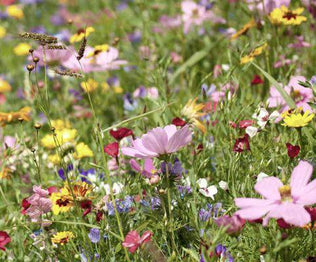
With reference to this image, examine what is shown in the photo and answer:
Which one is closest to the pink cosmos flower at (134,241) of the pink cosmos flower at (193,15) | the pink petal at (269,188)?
the pink petal at (269,188)

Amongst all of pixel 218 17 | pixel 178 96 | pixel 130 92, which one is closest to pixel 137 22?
pixel 218 17

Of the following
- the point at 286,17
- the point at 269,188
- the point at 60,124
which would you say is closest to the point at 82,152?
the point at 60,124

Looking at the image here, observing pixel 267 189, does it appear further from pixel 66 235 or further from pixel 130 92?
pixel 130 92

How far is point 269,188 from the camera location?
3.42 feet

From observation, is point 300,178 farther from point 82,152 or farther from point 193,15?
point 193,15

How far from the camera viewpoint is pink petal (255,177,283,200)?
103 cm

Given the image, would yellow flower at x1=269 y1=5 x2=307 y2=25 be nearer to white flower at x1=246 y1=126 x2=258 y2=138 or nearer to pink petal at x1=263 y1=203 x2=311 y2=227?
white flower at x1=246 y1=126 x2=258 y2=138

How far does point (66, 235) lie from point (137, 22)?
2.19 metres

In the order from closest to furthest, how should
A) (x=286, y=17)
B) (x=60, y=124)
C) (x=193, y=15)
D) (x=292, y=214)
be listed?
(x=292, y=214) < (x=286, y=17) < (x=60, y=124) < (x=193, y=15)

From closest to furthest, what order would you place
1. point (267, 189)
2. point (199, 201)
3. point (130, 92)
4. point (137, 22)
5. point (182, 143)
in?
point (267, 189)
point (182, 143)
point (199, 201)
point (130, 92)
point (137, 22)

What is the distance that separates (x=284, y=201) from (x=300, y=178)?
2.3 inches

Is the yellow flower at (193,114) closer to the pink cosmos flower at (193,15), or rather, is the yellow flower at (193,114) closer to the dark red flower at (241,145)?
the dark red flower at (241,145)

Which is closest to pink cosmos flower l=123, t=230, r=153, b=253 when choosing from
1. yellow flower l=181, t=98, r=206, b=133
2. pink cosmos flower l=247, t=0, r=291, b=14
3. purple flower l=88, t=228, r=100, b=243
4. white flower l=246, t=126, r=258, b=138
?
purple flower l=88, t=228, r=100, b=243

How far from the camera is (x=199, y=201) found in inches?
57.5
